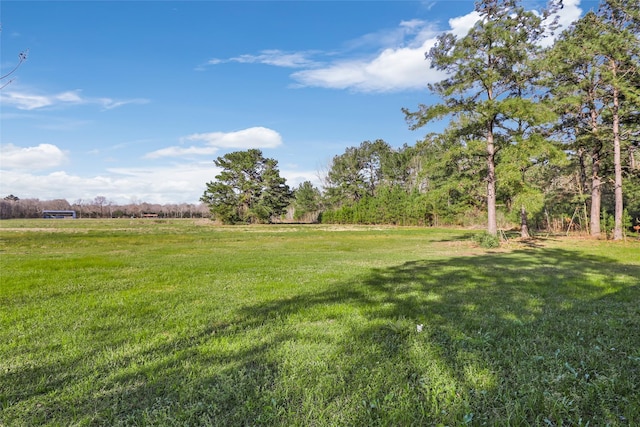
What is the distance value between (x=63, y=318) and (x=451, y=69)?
1734cm

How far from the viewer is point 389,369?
9.75 feet

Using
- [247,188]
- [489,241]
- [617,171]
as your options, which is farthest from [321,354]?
[247,188]

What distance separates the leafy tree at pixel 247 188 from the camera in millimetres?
52281

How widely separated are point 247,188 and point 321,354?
51923 millimetres

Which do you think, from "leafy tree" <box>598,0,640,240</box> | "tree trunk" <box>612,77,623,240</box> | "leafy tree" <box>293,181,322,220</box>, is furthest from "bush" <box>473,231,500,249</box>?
"leafy tree" <box>293,181,322,220</box>

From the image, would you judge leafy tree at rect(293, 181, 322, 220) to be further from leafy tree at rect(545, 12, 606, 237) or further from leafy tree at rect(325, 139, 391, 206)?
leafy tree at rect(545, 12, 606, 237)

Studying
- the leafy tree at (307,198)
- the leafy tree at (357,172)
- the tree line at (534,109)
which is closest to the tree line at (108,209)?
the leafy tree at (307,198)

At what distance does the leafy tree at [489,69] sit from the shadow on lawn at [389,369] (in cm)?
1231

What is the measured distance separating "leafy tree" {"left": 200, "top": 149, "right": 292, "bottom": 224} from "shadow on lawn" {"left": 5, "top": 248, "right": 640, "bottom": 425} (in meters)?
48.4

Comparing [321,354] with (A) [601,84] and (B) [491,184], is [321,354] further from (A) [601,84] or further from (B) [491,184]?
(A) [601,84]

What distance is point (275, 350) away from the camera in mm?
3441

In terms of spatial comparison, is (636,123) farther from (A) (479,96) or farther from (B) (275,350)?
(B) (275,350)

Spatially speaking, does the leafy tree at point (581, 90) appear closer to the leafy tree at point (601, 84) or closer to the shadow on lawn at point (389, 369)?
the leafy tree at point (601, 84)

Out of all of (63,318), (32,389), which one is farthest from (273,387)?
(63,318)
